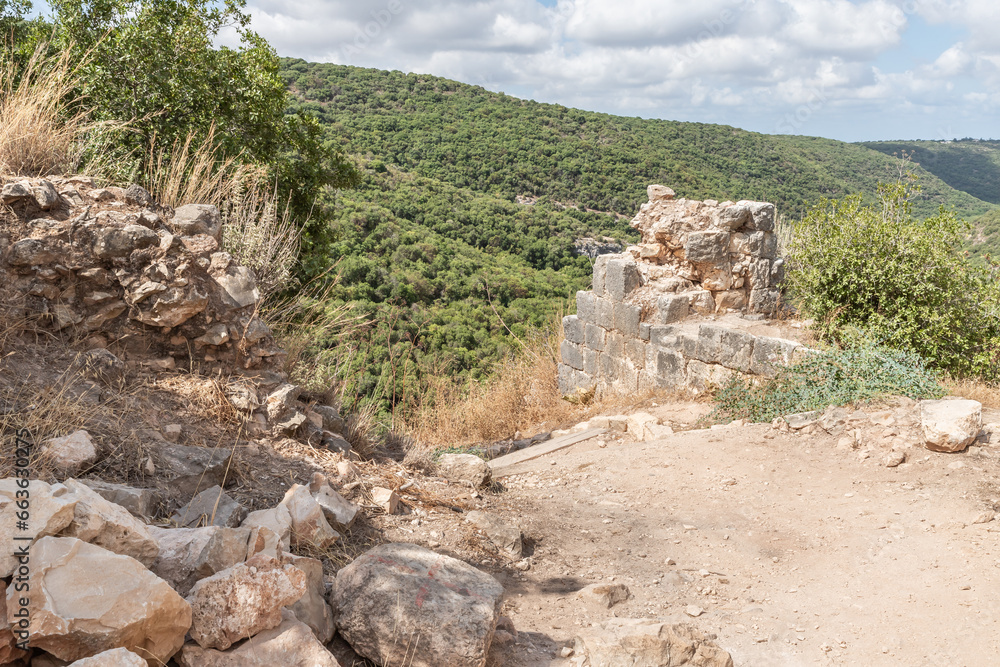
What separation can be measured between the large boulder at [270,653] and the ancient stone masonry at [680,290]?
591cm

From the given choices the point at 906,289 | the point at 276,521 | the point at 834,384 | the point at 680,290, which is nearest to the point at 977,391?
the point at 906,289

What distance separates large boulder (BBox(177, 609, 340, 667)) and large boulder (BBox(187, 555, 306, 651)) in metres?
0.03

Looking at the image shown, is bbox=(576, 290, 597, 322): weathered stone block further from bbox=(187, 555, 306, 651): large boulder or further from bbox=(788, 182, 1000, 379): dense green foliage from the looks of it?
bbox=(187, 555, 306, 651): large boulder

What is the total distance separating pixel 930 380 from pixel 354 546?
16.3 ft

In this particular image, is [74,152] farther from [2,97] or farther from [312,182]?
[312,182]

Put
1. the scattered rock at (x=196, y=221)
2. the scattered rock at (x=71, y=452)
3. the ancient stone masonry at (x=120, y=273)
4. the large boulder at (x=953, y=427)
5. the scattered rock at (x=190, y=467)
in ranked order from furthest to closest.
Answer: the large boulder at (x=953, y=427) < the scattered rock at (x=196, y=221) < the ancient stone masonry at (x=120, y=273) < the scattered rock at (x=190, y=467) < the scattered rock at (x=71, y=452)

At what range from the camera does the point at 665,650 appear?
2.72 meters

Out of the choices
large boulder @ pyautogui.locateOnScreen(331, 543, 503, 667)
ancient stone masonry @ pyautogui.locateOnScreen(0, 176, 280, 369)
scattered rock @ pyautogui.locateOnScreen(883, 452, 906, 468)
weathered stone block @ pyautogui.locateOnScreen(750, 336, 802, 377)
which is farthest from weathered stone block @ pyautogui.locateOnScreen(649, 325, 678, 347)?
large boulder @ pyautogui.locateOnScreen(331, 543, 503, 667)

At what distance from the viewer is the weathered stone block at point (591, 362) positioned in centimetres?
892

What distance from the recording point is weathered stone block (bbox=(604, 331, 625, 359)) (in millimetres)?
8500

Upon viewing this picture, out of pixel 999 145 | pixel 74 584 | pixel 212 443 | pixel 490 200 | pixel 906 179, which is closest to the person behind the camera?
pixel 74 584

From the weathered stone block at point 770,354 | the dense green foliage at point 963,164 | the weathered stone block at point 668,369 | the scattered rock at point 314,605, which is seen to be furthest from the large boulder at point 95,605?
the dense green foliage at point 963,164

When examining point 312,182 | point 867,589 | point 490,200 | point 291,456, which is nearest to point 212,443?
point 291,456

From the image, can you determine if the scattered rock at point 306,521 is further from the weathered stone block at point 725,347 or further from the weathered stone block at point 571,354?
the weathered stone block at point 571,354
